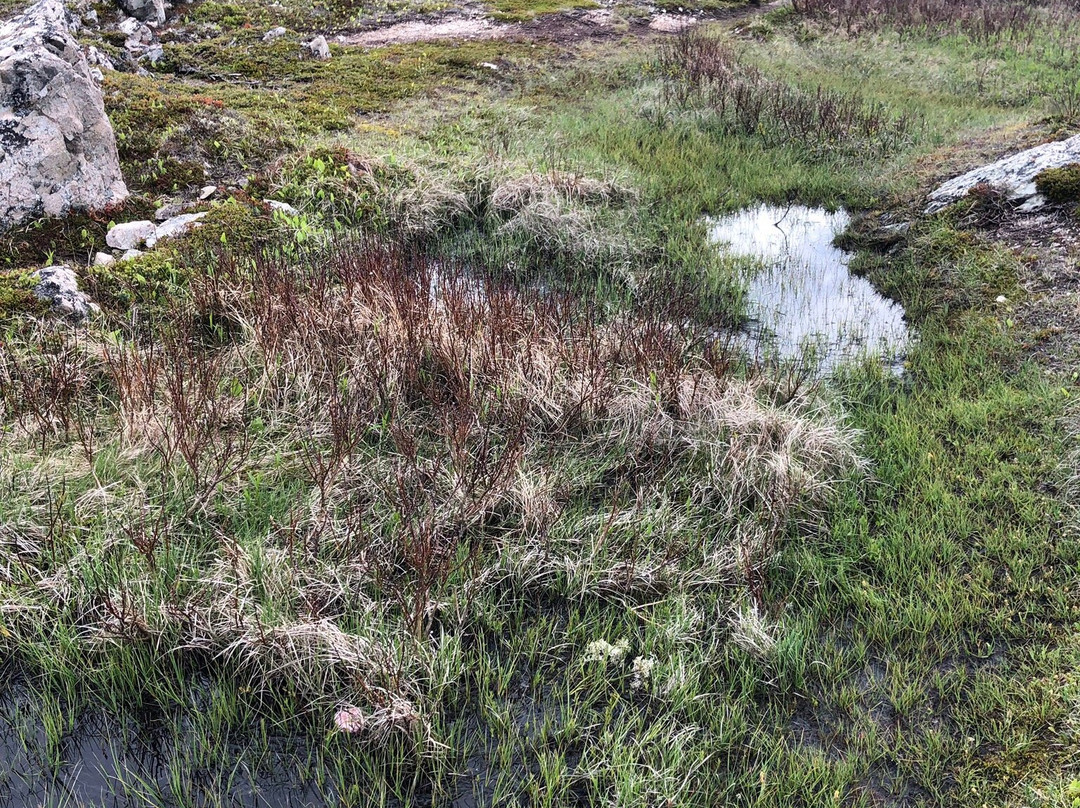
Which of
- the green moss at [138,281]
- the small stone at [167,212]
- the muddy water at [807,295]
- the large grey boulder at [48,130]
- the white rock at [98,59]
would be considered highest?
the white rock at [98,59]

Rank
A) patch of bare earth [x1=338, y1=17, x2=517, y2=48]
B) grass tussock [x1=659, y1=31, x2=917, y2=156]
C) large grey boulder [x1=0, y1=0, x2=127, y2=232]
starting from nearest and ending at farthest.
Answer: large grey boulder [x1=0, y1=0, x2=127, y2=232], grass tussock [x1=659, y1=31, x2=917, y2=156], patch of bare earth [x1=338, y1=17, x2=517, y2=48]

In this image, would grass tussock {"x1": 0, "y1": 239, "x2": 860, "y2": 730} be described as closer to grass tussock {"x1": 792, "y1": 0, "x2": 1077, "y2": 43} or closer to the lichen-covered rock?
the lichen-covered rock

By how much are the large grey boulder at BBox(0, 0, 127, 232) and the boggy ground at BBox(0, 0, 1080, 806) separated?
1.11ft

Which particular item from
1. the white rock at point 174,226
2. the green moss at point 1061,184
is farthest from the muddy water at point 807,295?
the white rock at point 174,226

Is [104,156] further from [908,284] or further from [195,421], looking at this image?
[908,284]

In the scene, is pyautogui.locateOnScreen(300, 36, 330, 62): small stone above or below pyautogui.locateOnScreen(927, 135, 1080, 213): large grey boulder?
above

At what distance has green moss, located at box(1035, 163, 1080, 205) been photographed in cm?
714

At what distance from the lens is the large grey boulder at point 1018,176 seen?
24.2ft

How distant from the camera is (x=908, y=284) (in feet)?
22.6

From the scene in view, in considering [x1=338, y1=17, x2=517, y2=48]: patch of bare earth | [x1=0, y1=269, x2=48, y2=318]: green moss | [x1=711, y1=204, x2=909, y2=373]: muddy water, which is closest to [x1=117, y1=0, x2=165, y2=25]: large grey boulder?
[x1=338, y1=17, x2=517, y2=48]: patch of bare earth

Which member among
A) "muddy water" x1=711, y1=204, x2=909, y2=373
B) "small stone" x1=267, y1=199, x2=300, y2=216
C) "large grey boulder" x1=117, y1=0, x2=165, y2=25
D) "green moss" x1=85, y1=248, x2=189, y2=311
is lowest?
"muddy water" x1=711, y1=204, x2=909, y2=373

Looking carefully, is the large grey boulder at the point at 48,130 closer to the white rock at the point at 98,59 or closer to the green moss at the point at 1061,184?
the white rock at the point at 98,59

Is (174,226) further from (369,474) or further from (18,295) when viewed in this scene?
(369,474)

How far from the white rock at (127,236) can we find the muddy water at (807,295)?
5.80 metres
